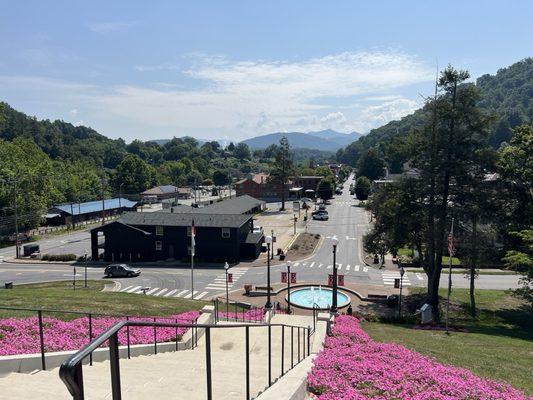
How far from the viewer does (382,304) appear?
108ft

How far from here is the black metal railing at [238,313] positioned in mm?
22312

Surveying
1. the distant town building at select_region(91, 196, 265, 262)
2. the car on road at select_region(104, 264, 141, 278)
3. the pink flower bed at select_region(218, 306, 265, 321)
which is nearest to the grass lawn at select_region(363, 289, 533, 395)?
the pink flower bed at select_region(218, 306, 265, 321)

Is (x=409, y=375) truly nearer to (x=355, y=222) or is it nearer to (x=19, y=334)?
(x=19, y=334)

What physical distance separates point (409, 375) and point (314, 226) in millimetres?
61123

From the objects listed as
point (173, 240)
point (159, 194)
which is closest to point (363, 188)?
point (159, 194)

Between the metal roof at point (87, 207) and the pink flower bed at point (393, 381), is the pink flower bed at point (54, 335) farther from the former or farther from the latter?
the metal roof at point (87, 207)

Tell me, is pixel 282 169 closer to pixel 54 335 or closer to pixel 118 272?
pixel 118 272

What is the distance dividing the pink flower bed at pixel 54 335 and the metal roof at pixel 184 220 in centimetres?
3281

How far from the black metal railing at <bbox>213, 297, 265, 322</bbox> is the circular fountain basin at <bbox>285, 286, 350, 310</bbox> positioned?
14.3ft

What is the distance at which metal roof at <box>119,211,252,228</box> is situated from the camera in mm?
48781

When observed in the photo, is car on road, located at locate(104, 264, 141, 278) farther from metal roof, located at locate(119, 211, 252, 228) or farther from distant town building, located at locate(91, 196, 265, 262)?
metal roof, located at locate(119, 211, 252, 228)

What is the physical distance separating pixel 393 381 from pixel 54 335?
394 inches

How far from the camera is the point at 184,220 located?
4966 cm

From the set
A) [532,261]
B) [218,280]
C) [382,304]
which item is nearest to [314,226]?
[218,280]
